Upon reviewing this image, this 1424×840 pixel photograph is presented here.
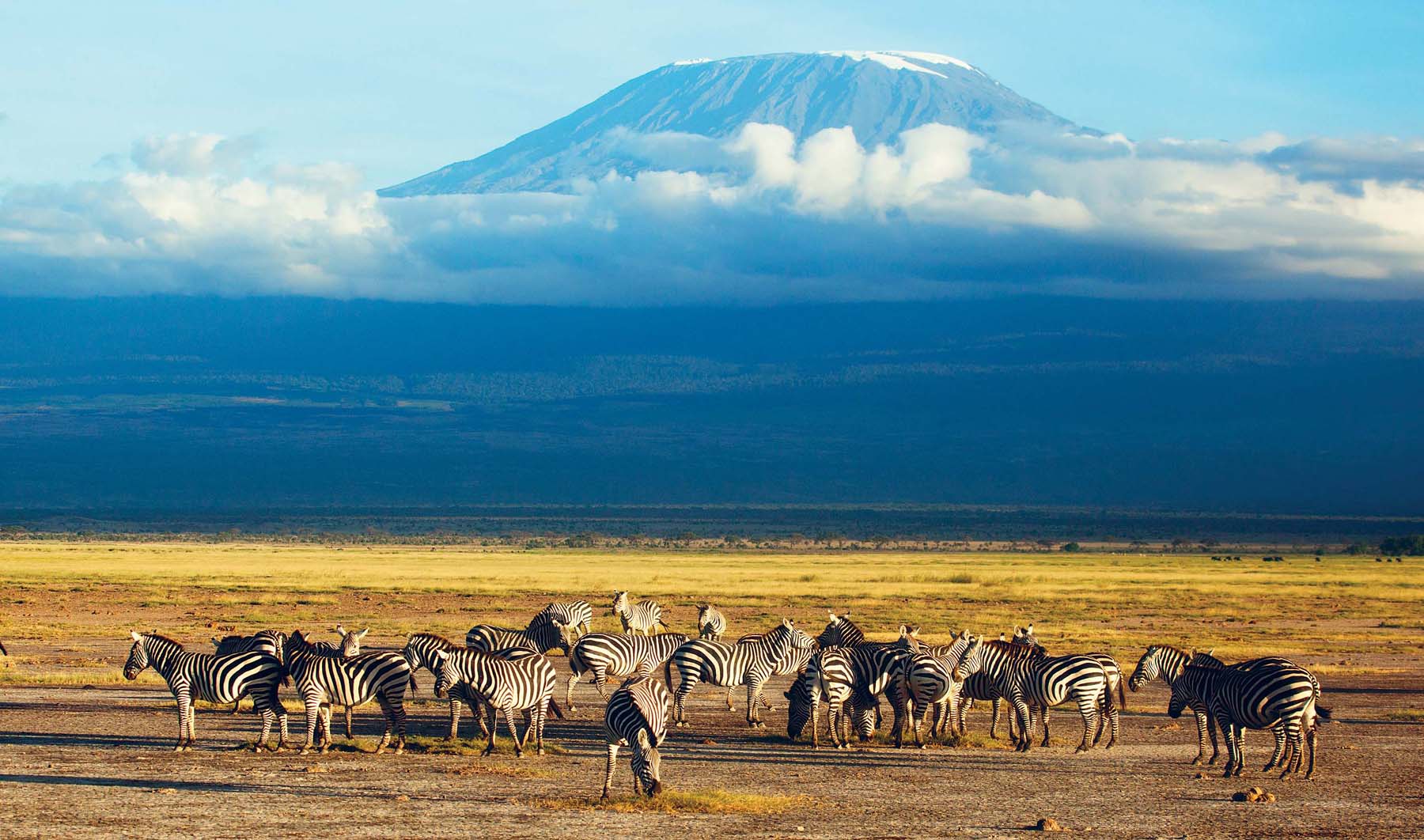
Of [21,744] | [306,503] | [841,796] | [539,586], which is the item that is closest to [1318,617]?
[539,586]

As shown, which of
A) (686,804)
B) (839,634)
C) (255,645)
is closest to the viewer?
(686,804)

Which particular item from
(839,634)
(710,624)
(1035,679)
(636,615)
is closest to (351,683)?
(1035,679)

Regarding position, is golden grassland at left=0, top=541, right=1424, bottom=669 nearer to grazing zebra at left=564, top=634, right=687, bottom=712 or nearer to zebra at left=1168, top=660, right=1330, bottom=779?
grazing zebra at left=564, top=634, right=687, bottom=712

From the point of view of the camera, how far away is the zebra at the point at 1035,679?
1984 centimetres

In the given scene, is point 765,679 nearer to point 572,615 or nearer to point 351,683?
point 351,683

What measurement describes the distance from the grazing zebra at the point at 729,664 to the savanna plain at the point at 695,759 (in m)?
0.53

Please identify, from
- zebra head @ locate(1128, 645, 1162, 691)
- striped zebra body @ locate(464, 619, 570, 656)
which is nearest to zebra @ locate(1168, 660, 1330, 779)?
zebra head @ locate(1128, 645, 1162, 691)

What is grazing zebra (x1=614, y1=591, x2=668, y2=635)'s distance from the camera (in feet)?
103

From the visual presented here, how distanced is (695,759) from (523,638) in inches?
252

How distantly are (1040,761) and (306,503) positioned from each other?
136 meters

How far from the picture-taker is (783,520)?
132m

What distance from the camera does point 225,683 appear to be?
19.2 m

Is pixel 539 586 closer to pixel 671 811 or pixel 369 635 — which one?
pixel 369 635

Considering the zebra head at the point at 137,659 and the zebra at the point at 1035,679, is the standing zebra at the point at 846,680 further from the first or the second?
the zebra head at the point at 137,659
